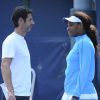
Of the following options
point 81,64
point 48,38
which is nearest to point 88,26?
point 81,64

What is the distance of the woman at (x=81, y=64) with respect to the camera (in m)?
4.04

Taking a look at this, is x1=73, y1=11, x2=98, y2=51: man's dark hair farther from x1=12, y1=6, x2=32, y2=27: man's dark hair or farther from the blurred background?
the blurred background

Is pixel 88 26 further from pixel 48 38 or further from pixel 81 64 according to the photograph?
pixel 48 38

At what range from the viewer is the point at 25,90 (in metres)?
4.27

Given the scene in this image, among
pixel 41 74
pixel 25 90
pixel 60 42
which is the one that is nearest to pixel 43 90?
pixel 41 74

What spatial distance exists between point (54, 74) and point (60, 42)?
545 millimetres

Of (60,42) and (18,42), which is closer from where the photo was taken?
(18,42)

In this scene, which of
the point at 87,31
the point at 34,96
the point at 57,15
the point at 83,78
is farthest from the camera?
the point at 57,15

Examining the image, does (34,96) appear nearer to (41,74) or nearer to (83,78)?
(41,74)

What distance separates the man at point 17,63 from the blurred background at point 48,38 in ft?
9.08

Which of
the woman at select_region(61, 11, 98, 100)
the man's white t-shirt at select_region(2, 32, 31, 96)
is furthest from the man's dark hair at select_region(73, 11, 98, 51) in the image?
the man's white t-shirt at select_region(2, 32, 31, 96)

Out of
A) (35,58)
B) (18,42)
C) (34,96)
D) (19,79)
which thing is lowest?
(34,96)

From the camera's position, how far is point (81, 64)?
4047mm

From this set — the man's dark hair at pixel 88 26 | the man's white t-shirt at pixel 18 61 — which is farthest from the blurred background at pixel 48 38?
the man's white t-shirt at pixel 18 61
